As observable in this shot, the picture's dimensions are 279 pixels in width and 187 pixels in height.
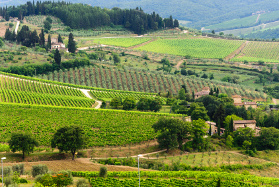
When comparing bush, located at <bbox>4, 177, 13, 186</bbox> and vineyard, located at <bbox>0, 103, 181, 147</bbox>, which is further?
vineyard, located at <bbox>0, 103, 181, 147</bbox>

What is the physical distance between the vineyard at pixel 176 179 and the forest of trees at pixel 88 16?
137m

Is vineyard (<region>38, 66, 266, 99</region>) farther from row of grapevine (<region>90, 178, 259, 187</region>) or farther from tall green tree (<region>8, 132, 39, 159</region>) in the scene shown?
row of grapevine (<region>90, 178, 259, 187</region>)

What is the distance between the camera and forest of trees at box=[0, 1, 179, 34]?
17464cm

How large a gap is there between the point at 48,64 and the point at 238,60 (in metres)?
81.5

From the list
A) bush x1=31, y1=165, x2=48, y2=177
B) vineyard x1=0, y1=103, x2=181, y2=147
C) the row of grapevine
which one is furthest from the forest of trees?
the row of grapevine

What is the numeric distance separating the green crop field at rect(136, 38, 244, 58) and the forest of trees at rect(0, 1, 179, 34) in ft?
65.6

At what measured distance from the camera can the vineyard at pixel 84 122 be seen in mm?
61812

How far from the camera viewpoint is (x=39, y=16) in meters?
178

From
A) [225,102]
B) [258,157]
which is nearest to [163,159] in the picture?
[258,157]

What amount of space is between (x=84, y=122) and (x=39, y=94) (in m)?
19.3

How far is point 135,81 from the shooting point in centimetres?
10681

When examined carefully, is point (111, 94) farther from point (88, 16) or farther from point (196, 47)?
point (88, 16)

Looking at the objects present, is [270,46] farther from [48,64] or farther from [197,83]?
[48,64]

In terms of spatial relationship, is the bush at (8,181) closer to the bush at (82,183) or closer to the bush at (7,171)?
the bush at (7,171)
